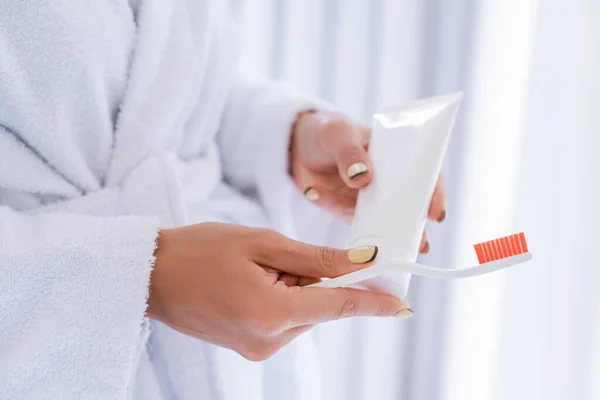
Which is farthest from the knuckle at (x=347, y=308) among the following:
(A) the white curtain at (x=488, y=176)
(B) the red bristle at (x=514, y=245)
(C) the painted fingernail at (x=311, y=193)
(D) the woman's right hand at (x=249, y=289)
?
(A) the white curtain at (x=488, y=176)

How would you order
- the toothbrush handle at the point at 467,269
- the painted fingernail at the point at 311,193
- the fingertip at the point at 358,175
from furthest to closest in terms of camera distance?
the painted fingernail at the point at 311,193 < the fingertip at the point at 358,175 < the toothbrush handle at the point at 467,269

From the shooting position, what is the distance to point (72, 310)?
1.40 feet

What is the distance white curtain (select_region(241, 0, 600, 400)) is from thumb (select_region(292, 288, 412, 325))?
0.33 meters

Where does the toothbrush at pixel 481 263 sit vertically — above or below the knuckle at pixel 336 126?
below

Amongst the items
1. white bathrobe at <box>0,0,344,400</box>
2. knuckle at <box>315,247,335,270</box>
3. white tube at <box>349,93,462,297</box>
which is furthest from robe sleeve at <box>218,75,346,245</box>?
knuckle at <box>315,247,335,270</box>

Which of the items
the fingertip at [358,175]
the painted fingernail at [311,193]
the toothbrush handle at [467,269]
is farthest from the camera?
the painted fingernail at [311,193]

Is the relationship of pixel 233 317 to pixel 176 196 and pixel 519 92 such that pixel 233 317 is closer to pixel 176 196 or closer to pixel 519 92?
pixel 176 196

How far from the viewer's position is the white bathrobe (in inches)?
16.7

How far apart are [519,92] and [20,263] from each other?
Result: 55 cm

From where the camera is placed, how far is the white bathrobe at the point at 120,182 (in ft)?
1.40

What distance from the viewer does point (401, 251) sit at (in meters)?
0.43

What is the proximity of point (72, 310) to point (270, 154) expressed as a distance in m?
0.29

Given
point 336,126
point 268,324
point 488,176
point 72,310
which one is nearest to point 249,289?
point 268,324

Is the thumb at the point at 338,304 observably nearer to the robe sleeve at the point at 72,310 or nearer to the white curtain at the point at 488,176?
the robe sleeve at the point at 72,310
